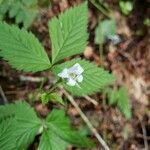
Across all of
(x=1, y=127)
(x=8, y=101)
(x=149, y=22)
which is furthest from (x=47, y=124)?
(x=149, y=22)

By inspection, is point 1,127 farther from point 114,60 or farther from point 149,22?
point 149,22

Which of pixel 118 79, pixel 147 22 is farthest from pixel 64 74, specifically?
pixel 147 22

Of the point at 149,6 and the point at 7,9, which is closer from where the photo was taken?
the point at 7,9

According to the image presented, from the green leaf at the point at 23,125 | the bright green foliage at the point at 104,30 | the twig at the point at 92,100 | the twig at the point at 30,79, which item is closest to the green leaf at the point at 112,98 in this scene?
the twig at the point at 92,100

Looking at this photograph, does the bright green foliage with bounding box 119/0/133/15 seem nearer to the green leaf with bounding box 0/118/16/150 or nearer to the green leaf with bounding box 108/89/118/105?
the green leaf with bounding box 108/89/118/105

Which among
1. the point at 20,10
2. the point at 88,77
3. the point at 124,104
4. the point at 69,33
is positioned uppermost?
the point at 20,10

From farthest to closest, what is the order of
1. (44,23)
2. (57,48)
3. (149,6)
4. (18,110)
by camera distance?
(149,6) < (44,23) < (18,110) < (57,48)

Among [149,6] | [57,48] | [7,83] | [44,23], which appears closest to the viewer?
[57,48]

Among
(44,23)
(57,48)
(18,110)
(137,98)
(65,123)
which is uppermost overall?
(44,23)

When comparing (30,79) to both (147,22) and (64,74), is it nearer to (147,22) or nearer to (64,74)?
(64,74)
